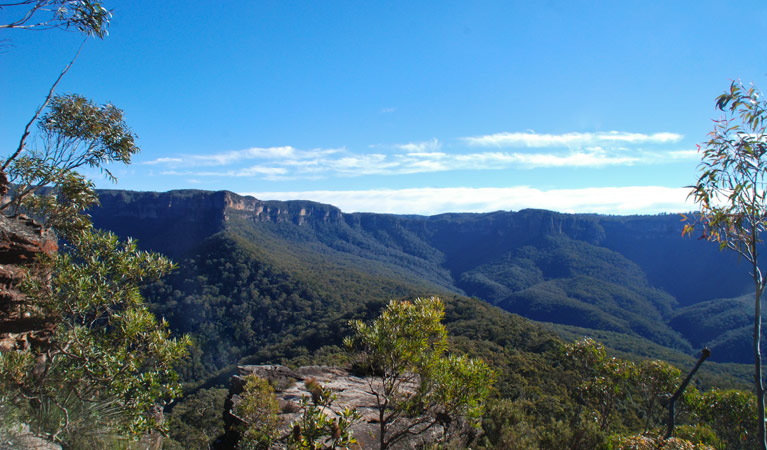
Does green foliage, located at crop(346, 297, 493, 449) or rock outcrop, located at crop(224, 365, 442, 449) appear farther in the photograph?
rock outcrop, located at crop(224, 365, 442, 449)

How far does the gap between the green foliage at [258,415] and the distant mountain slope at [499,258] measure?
56858 mm

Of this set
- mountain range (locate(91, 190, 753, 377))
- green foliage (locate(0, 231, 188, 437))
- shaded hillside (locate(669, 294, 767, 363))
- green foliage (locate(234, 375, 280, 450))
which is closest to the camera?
green foliage (locate(0, 231, 188, 437))

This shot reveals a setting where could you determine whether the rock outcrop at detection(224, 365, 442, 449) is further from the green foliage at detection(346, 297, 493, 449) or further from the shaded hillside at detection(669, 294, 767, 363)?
the shaded hillside at detection(669, 294, 767, 363)

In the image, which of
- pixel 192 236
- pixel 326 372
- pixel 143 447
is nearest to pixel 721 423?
pixel 326 372

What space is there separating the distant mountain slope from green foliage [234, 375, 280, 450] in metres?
56.9

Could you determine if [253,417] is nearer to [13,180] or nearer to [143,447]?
[143,447]

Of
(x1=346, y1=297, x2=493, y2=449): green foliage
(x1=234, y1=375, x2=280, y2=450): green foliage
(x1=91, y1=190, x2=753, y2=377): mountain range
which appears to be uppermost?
(x1=346, y1=297, x2=493, y2=449): green foliage

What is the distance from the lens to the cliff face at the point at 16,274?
7875 millimetres

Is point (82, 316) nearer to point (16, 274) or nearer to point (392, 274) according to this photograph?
point (16, 274)

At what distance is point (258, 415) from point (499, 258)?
179717mm

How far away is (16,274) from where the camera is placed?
314 inches

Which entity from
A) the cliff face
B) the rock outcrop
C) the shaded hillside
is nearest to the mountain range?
the shaded hillside

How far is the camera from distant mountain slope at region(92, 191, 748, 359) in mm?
98375

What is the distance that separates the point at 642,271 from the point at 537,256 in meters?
42.1
